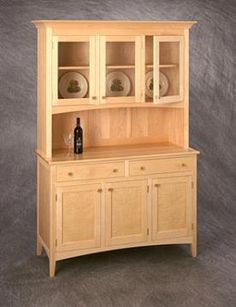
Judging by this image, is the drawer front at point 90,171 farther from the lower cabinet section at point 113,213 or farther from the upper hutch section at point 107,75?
the upper hutch section at point 107,75

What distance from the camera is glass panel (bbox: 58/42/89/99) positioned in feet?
16.2

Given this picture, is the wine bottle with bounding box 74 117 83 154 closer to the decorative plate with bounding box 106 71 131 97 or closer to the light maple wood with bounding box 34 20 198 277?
the light maple wood with bounding box 34 20 198 277

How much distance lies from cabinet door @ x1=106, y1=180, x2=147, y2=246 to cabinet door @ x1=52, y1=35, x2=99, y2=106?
70 cm

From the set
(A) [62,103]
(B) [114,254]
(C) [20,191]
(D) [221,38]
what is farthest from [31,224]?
(D) [221,38]

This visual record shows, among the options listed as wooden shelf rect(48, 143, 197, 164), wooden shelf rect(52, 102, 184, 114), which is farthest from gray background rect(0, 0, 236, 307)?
wooden shelf rect(52, 102, 184, 114)

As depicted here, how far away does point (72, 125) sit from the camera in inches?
212

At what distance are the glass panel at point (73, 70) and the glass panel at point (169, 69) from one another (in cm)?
59

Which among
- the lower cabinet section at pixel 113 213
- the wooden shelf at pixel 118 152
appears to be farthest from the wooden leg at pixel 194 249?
the wooden shelf at pixel 118 152

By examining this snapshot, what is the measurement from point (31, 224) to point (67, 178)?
138 cm

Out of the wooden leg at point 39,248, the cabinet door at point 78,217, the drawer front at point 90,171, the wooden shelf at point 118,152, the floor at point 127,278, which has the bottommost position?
the floor at point 127,278

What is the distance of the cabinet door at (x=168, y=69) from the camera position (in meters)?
5.09

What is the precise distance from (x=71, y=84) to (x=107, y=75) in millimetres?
305

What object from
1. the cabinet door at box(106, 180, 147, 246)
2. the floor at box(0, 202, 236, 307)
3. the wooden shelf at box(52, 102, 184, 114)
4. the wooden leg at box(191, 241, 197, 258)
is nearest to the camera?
the floor at box(0, 202, 236, 307)

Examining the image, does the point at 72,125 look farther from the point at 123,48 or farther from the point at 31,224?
the point at 31,224
